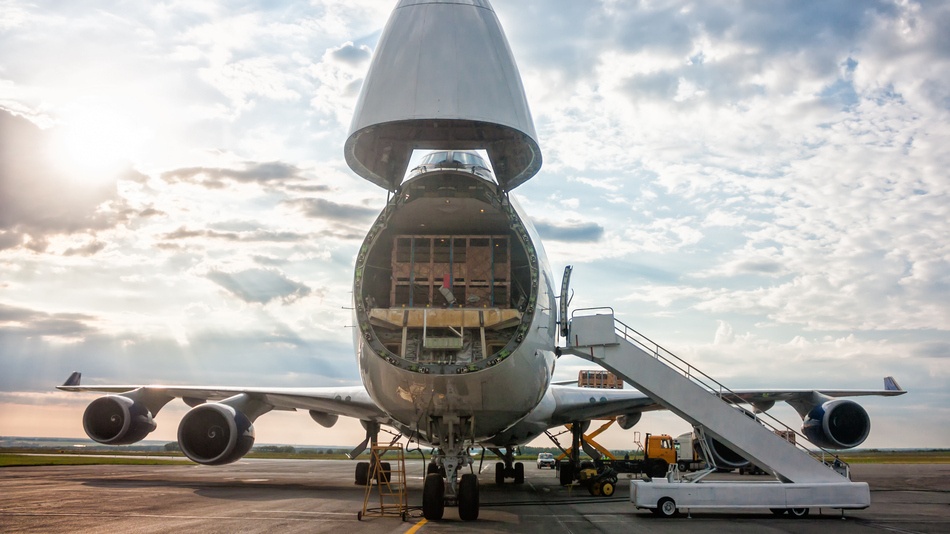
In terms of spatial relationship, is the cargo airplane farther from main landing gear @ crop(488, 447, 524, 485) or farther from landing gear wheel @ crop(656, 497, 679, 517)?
main landing gear @ crop(488, 447, 524, 485)

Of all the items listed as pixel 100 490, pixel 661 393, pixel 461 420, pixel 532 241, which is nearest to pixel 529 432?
pixel 661 393

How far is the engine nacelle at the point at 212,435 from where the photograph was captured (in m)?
16.8

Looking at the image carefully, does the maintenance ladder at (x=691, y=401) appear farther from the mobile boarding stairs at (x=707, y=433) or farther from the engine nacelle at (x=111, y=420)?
the engine nacelle at (x=111, y=420)

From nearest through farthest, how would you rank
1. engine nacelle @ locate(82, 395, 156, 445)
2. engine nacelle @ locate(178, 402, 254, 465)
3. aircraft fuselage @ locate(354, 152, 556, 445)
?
aircraft fuselage @ locate(354, 152, 556, 445)
engine nacelle @ locate(178, 402, 254, 465)
engine nacelle @ locate(82, 395, 156, 445)

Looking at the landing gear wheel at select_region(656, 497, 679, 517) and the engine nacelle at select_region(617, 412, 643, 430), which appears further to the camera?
the engine nacelle at select_region(617, 412, 643, 430)

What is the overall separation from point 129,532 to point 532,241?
280 inches

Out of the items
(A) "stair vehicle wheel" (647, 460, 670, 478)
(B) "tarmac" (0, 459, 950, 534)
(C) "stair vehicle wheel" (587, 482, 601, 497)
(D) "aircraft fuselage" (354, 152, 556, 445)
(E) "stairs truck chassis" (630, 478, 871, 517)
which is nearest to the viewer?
(B) "tarmac" (0, 459, 950, 534)

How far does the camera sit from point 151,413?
861 inches

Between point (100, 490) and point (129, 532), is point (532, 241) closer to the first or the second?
point (129, 532)

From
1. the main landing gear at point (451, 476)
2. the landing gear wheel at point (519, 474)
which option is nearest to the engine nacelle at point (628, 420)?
the landing gear wheel at point (519, 474)

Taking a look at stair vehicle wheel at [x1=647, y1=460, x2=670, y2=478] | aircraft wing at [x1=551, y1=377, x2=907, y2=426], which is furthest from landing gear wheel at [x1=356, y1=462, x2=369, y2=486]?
stair vehicle wheel at [x1=647, y1=460, x2=670, y2=478]

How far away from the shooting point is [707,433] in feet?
45.8

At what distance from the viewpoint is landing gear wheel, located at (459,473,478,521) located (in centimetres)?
1141

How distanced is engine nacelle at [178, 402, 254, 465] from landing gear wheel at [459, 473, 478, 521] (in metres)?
7.43
